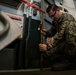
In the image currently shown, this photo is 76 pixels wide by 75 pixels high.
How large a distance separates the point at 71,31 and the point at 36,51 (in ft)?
2.11

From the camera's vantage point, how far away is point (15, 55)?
199cm

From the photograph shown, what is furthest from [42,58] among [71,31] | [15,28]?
[15,28]

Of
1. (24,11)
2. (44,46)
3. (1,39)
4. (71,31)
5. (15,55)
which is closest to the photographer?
(1,39)

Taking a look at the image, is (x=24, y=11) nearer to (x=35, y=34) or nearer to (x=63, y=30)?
(x=35, y=34)

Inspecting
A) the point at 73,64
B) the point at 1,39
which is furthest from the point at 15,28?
Result: the point at 73,64

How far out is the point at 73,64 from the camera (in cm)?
179

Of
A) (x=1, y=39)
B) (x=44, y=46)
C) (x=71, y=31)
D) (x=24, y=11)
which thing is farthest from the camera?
(x=24, y=11)

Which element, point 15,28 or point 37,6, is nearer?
point 15,28

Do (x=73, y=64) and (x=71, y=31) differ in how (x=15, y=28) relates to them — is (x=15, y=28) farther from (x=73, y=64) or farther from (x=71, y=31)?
(x=73, y=64)

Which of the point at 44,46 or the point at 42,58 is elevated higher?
the point at 44,46

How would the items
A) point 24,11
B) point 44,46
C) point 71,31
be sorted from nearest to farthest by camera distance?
point 71,31, point 44,46, point 24,11

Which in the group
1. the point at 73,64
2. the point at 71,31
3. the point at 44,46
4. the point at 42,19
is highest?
the point at 42,19

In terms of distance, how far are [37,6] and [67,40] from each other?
80 centimetres

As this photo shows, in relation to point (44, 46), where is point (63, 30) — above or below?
above
